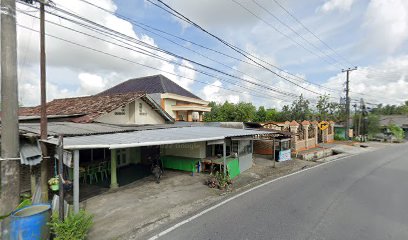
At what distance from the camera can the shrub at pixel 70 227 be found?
478 centimetres

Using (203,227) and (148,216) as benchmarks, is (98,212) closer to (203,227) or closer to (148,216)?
(148,216)

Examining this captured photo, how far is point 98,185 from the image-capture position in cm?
1014

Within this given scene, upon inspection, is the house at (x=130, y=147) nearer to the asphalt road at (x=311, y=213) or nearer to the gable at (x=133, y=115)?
the gable at (x=133, y=115)

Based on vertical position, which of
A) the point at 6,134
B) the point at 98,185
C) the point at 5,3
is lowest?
the point at 98,185

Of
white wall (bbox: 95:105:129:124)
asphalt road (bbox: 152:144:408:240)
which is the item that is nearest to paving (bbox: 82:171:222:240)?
asphalt road (bbox: 152:144:408:240)

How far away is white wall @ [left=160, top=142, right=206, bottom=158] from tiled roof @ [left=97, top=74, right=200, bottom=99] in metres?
12.2

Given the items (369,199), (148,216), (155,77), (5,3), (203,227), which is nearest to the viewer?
(5,3)

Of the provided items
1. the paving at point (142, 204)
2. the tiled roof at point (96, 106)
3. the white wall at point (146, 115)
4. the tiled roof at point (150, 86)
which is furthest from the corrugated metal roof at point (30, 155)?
the tiled roof at point (150, 86)

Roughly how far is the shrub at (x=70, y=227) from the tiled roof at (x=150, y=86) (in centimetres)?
2050

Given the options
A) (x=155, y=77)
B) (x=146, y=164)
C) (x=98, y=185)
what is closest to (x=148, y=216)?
(x=98, y=185)

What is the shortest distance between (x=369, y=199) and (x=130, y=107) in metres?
13.4

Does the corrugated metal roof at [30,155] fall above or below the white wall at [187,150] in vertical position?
above

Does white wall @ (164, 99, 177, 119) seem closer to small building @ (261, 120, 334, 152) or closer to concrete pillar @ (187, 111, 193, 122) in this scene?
concrete pillar @ (187, 111, 193, 122)

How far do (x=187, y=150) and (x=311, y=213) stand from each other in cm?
797
